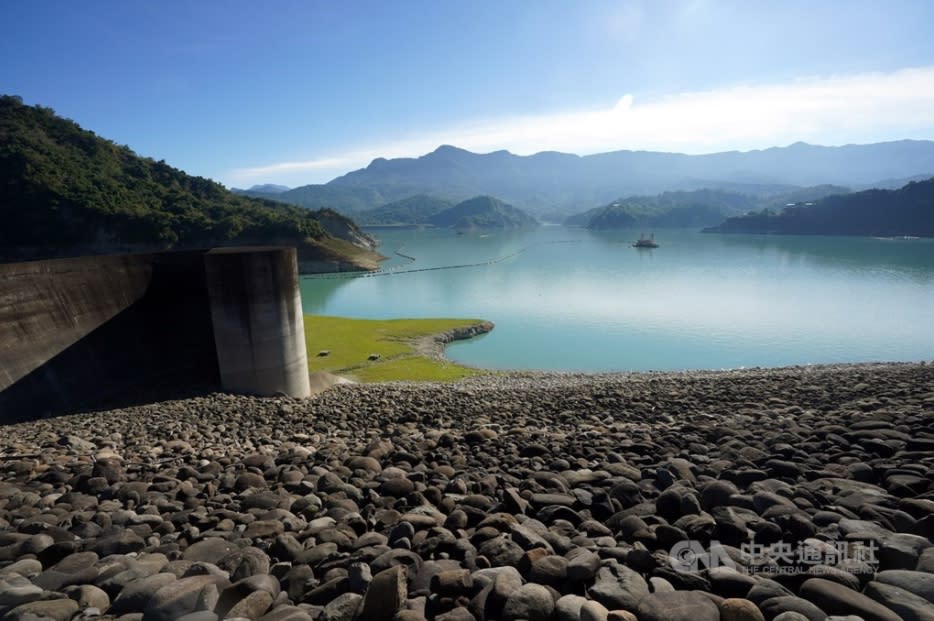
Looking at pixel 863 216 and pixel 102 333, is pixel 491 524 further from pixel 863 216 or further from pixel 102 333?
pixel 863 216

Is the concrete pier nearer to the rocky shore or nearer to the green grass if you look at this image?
the rocky shore

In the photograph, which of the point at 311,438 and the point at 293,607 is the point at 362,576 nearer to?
the point at 293,607

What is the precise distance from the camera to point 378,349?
30.1 meters

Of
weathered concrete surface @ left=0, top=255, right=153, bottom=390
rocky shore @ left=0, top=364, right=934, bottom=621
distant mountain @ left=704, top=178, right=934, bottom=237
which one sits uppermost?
distant mountain @ left=704, top=178, right=934, bottom=237

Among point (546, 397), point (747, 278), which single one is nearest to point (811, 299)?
point (747, 278)

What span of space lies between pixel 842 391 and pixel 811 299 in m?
45.1

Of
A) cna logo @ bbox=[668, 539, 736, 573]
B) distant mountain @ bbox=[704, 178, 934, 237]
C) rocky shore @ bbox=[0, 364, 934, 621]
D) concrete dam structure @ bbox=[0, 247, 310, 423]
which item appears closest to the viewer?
rocky shore @ bbox=[0, 364, 934, 621]

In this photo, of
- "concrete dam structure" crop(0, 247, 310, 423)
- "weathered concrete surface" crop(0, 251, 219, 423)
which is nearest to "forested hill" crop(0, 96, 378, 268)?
"weathered concrete surface" crop(0, 251, 219, 423)

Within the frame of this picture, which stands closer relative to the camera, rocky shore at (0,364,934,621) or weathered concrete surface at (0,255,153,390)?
rocky shore at (0,364,934,621)

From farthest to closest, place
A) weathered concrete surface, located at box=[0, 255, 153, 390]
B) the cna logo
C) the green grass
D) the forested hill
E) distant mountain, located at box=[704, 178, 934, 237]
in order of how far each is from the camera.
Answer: distant mountain, located at box=[704, 178, 934, 237] < the forested hill < the green grass < weathered concrete surface, located at box=[0, 255, 153, 390] < the cna logo

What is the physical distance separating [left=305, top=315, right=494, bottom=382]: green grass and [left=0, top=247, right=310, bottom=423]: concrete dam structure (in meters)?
8.01

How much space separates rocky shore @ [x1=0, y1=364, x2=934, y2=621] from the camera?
3373 millimetres

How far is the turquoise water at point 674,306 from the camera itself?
31359mm

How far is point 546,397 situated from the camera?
49.0ft
